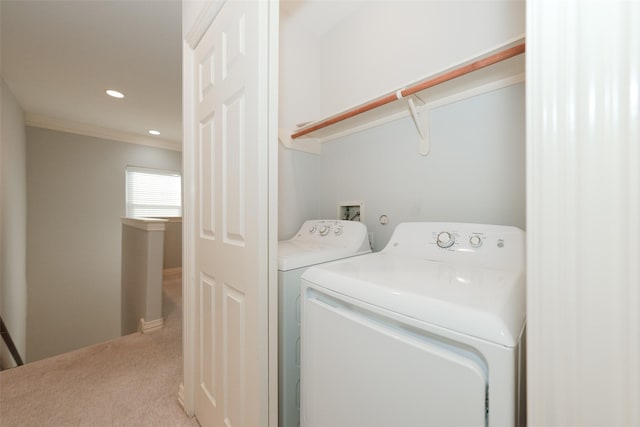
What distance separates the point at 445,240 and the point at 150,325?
2493 millimetres

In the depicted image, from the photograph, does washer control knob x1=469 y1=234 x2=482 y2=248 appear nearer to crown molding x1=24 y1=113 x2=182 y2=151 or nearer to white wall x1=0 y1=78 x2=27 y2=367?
white wall x1=0 y1=78 x2=27 y2=367

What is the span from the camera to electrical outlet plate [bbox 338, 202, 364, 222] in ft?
5.60

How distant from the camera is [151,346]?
195 cm

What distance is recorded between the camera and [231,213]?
3.27 feet

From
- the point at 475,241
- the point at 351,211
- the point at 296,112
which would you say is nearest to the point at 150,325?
the point at 351,211

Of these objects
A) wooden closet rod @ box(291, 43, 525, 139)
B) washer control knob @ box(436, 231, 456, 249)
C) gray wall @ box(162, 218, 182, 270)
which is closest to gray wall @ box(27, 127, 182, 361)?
gray wall @ box(162, 218, 182, 270)

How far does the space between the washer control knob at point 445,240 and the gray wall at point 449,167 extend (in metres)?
0.24

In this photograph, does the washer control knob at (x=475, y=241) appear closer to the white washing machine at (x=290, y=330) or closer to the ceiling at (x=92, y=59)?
the white washing machine at (x=290, y=330)

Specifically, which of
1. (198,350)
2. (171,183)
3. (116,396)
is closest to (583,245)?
(198,350)

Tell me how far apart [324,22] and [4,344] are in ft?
12.4

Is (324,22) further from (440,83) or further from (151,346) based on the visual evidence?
(151,346)

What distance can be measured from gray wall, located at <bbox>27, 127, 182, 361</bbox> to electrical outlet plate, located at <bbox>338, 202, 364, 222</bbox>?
4.41 meters

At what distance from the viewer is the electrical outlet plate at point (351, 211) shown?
67.2 inches

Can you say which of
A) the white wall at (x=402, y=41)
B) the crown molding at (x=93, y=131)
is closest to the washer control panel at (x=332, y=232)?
the white wall at (x=402, y=41)
